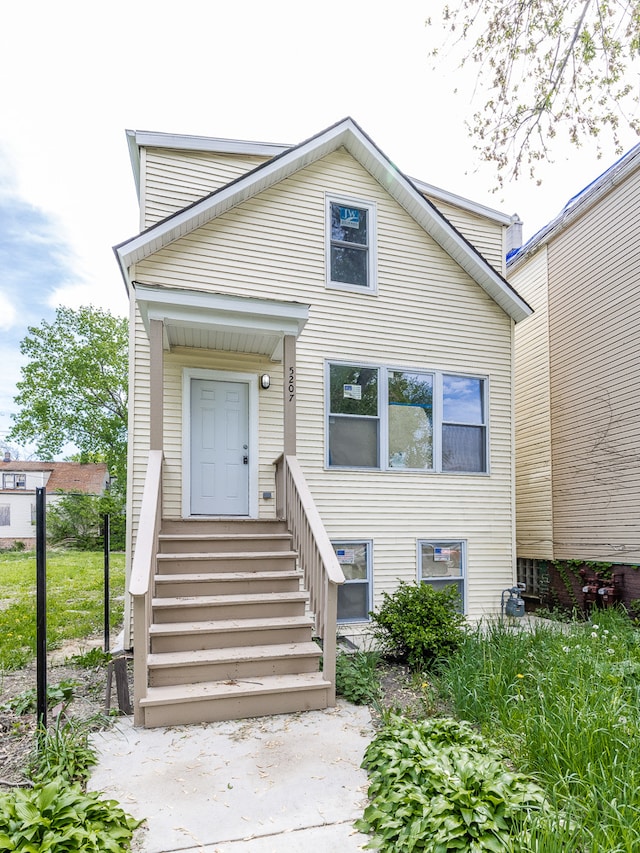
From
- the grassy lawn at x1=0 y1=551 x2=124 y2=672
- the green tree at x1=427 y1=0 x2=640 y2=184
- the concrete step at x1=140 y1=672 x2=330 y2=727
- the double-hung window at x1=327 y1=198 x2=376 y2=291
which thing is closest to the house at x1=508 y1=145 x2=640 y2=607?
the green tree at x1=427 y1=0 x2=640 y2=184

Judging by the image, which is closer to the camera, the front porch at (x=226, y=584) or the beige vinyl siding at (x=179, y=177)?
the front porch at (x=226, y=584)

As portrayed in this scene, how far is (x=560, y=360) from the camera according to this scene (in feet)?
31.1

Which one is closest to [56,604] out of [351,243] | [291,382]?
[291,382]

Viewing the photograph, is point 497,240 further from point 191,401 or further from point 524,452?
point 191,401

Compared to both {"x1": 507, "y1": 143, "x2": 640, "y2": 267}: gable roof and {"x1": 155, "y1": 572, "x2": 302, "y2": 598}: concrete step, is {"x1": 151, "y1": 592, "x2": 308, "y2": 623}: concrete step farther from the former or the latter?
{"x1": 507, "y1": 143, "x2": 640, "y2": 267}: gable roof

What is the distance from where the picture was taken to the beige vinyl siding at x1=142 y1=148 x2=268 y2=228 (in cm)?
693

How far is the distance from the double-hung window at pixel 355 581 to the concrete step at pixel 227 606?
2308mm

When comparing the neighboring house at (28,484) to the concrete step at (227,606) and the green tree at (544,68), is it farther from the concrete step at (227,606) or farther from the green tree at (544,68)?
the green tree at (544,68)

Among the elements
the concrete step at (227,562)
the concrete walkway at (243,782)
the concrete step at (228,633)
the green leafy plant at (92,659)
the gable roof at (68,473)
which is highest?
the gable roof at (68,473)

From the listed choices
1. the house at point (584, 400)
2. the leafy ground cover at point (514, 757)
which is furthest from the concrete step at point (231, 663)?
the house at point (584, 400)

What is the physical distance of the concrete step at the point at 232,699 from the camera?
12.4 ft

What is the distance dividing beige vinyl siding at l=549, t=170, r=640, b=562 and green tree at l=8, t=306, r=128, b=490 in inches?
732

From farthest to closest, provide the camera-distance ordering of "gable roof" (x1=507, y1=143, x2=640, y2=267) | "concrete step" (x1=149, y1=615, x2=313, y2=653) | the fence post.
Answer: "gable roof" (x1=507, y1=143, x2=640, y2=267)
"concrete step" (x1=149, y1=615, x2=313, y2=653)
the fence post

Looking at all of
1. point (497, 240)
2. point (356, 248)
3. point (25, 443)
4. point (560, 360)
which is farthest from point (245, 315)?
point (25, 443)
